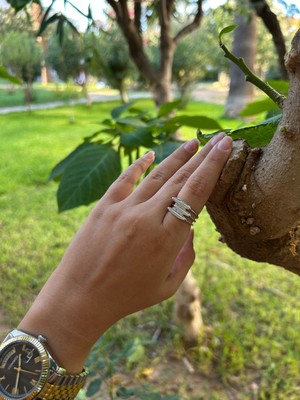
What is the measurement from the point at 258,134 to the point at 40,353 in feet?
1.18

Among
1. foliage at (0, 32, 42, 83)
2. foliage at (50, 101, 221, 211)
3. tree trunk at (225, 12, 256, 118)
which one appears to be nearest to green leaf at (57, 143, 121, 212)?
foliage at (50, 101, 221, 211)

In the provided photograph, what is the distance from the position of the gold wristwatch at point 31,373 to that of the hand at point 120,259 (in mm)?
12

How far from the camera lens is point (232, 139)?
0.54 metres

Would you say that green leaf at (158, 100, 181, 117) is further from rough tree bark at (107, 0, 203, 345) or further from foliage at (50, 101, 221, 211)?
rough tree bark at (107, 0, 203, 345)

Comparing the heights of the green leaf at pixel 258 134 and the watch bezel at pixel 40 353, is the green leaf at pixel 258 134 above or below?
above

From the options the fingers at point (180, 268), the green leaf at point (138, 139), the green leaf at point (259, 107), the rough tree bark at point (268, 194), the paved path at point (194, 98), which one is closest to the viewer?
the rough tree bark at point (268, 194)

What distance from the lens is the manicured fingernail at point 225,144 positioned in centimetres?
51

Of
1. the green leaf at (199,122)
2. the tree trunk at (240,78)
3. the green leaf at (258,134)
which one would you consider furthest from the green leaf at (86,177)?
the tree trunk at (240,78)

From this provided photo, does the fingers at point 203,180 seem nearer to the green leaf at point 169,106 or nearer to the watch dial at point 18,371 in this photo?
the watch dial at point 18,371

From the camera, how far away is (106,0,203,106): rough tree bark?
1340mm

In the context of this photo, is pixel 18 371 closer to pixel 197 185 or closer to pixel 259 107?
pixel 197 185

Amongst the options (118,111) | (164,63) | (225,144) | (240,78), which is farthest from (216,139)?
(240,78)

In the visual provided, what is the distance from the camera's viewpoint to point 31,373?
577 mm

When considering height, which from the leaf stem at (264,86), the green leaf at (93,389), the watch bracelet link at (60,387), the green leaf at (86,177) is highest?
the leaf stem at (264,86)
